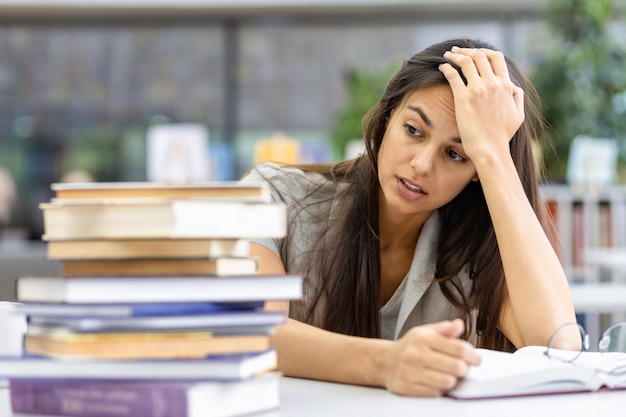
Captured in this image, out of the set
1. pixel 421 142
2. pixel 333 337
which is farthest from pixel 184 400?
pixel 421 142

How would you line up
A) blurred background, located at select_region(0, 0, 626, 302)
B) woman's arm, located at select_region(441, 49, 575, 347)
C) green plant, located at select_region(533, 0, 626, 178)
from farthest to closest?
1. blurred background, located at select_region(0, 0, 626, 302)
2. green plant, located at select_region(533, 0, 626, 178)
3. woman's arm, located at select_region(441, 49, 575, 347)

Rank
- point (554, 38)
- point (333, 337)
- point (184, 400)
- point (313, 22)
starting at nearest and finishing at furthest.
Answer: point (184, 400)
point (333, 337)
point (554, 38)
point (313, 22)

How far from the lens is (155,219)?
0.90 m

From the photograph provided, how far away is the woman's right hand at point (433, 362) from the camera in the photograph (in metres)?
1.06

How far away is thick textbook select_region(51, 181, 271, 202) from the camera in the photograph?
0.94m

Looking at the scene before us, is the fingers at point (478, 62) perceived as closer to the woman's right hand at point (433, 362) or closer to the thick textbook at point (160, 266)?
the woman's right hand at point (433, 362)

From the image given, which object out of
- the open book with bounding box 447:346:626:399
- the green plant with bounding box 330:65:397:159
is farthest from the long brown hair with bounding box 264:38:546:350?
A: the green plant with bounding box 330:65:397:159

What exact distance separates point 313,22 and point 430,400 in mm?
8350

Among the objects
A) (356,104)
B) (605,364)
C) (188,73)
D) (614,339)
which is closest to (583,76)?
(356,104)

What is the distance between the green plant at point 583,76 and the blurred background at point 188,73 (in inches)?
53.3

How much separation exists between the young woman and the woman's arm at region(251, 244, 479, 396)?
26 centimetres

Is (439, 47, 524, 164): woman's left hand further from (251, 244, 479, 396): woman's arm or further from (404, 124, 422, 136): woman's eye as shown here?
(251, 244, 479, 396): woman's arm

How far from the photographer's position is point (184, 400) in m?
0.88

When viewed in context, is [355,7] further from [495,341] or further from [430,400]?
[430,400]
